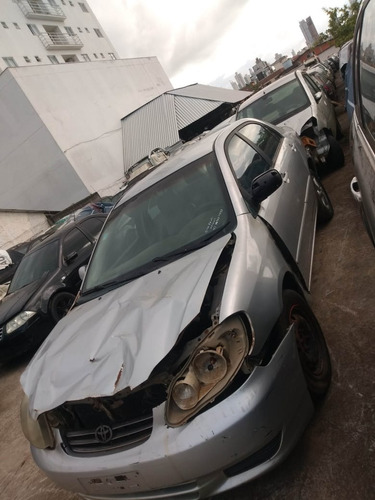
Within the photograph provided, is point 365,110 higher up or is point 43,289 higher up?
point 365,110

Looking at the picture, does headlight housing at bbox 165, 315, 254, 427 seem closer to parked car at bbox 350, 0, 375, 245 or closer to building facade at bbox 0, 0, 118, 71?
parked car at bbox 350, 0, 375, 245

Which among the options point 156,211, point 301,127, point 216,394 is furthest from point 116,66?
point 216,394

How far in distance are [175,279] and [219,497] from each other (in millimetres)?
1247

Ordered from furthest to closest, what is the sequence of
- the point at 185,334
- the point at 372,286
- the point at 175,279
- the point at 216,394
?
the point at 372,286
the point at 175,279
the point at 185,334
the point at 216,394

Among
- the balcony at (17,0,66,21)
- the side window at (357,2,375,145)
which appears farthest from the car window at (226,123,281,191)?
the balcony at (17,0,66,21)

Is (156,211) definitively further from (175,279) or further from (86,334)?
(86,334)

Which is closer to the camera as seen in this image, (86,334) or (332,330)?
(86,334)

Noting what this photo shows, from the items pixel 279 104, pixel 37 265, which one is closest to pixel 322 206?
pixel 279 104

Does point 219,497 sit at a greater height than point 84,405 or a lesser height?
lesser

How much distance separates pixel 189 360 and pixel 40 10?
42.8 metres

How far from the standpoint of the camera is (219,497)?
82.6 inches

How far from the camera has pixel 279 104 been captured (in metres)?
6.28

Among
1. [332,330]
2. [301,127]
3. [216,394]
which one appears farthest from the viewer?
[301,127]

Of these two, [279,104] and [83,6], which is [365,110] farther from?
[83,6]
